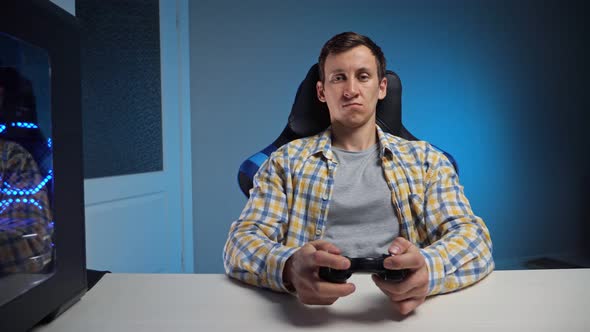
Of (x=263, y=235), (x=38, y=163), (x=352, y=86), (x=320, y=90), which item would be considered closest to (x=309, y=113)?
(x=320, y=90)

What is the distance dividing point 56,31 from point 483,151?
2.87 meters

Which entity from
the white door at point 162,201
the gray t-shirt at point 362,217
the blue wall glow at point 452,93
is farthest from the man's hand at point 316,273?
the blue wall glow at point 452,93

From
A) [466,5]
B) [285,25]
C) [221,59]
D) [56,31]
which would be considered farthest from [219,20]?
[56,31]

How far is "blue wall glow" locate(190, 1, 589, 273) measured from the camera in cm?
261

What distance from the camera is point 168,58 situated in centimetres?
241

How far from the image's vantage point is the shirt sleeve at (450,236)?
27.9 inches

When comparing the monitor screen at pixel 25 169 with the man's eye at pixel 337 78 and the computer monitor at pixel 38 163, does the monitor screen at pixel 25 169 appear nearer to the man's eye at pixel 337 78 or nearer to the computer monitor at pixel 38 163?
the computer monitor at pixel 38 163

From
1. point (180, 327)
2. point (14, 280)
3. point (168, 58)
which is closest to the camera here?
point (14, 280)

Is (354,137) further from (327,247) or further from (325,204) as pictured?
(327,247)

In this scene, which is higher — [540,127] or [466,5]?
[466,5]

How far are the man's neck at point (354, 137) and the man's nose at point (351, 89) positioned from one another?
11 cm

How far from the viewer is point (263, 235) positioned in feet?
3.00

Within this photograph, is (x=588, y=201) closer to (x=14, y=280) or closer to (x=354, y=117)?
(x=354, y=117)

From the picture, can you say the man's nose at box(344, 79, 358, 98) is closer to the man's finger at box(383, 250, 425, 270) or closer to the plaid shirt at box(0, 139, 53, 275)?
the man's finger at box(383, 250, 425, 270)
